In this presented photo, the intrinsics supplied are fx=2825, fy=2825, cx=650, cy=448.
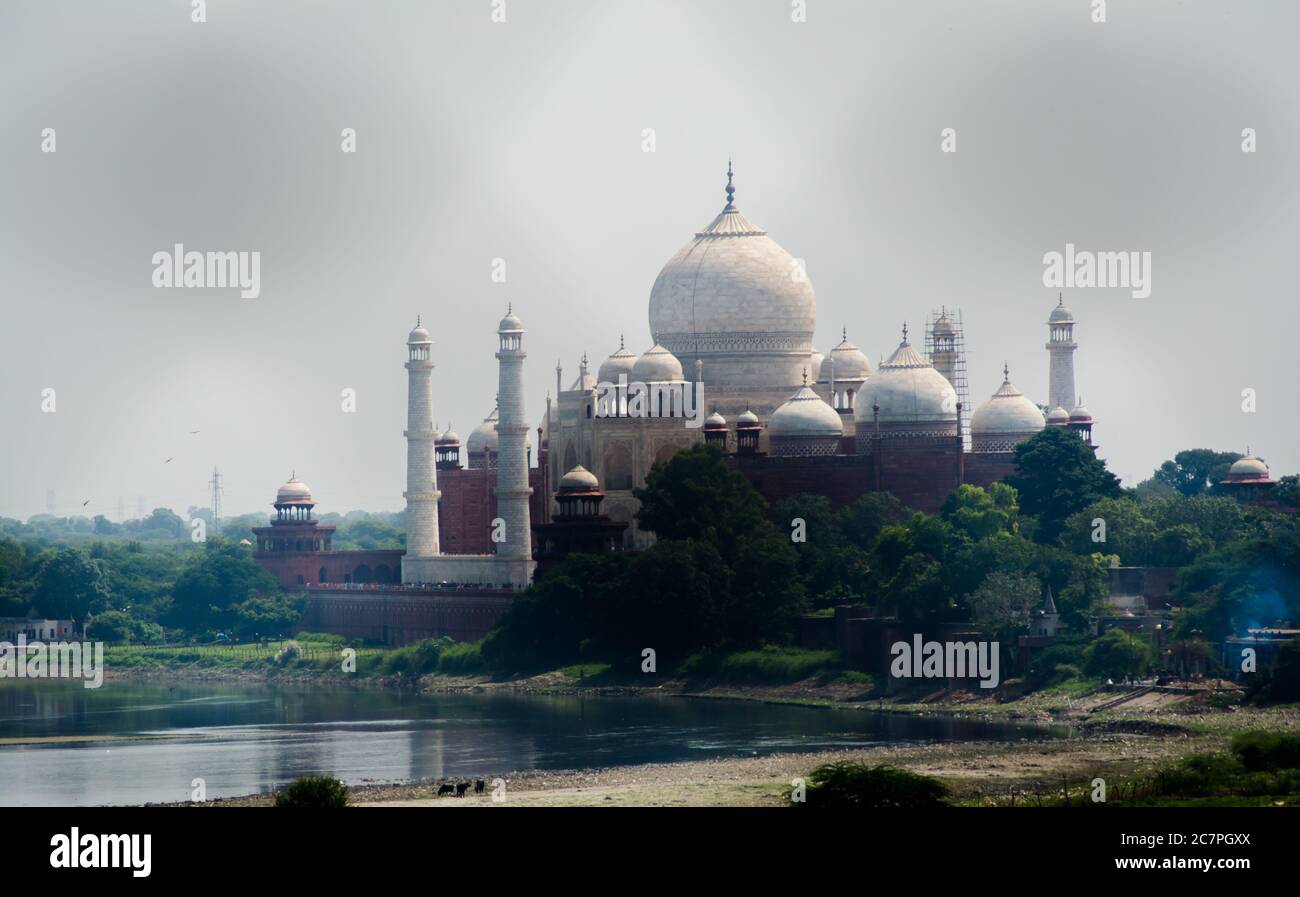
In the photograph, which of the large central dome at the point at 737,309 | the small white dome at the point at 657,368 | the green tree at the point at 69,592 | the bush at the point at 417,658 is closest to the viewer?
the bush at the point at 417,658

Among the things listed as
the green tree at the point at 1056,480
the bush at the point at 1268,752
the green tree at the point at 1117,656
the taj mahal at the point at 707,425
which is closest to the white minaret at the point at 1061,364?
the taj mahal at the point at 707,425

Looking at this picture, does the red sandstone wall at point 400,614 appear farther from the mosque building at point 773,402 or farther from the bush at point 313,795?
the bush at point 313,795

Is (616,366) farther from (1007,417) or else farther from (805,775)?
(805,775)

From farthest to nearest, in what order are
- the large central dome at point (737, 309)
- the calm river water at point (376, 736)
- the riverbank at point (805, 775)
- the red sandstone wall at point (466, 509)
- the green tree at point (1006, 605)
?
the red sandstone wall at point (466, 509) < the large central dome at point (737, 309) < the green tree at point (1006, 605) < the calm river water at point (376, 736) < the riverbank at point (805, 775)

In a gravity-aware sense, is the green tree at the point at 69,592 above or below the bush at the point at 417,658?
above

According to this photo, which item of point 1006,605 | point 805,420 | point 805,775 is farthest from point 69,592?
point 805,775
